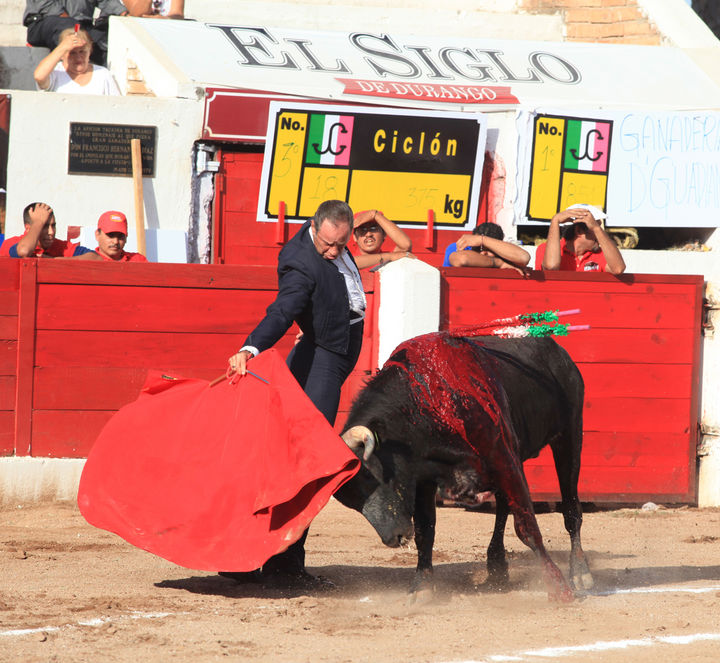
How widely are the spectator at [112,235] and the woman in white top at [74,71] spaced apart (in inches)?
85.7

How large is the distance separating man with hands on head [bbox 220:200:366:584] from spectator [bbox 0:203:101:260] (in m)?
2.51

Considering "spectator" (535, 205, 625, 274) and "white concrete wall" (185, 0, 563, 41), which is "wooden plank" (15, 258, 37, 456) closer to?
"spectator" (535, 205, 625, 274)

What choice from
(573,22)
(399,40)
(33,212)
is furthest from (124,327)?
(573,22)

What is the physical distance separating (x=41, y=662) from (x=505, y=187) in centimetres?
627

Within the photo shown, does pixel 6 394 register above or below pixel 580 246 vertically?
below

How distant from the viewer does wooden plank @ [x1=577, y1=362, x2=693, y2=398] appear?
23.8 ft

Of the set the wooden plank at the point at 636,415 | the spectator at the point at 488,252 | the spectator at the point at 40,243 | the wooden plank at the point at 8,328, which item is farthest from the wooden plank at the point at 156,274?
the wooden plank at the point at 636,415

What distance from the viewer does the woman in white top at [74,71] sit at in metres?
8.62

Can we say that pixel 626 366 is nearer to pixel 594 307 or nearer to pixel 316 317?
pixel 594 307

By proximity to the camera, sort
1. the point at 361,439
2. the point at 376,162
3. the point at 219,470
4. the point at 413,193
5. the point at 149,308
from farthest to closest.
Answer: the point at 413,193, the point at 376,162, the point at 149,308, the point at 219,470, the point at 361,439

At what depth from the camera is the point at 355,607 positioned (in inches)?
173

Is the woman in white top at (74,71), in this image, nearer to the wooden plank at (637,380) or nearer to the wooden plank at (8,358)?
the wooden plank at (8,358)

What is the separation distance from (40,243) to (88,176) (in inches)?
56.9

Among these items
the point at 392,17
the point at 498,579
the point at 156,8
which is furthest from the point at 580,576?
the point at 392,17
